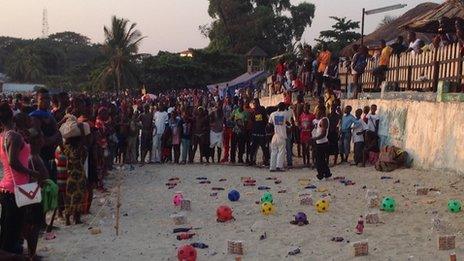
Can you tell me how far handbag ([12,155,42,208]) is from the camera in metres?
6.54

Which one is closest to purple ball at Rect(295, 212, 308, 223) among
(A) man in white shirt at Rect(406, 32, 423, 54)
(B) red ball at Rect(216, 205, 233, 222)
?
(B) red ball at Rect(216, 205, 233, 222)

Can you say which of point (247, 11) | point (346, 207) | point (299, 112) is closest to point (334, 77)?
point (299, 112)

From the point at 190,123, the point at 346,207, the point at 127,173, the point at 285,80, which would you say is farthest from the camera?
the point at 285,80

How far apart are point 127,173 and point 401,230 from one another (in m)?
8.84

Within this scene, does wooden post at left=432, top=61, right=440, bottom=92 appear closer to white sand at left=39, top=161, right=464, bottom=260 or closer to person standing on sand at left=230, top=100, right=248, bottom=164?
white sand at left=39, top=161, right=464, bottom=260

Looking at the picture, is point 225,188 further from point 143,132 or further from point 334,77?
point 334,77

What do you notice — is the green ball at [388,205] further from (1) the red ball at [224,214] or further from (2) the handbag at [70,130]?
(2) the handbag at [70,130]

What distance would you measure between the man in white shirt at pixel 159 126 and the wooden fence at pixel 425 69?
6.71 meters

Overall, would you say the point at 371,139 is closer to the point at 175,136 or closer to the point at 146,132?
the point at 175,136

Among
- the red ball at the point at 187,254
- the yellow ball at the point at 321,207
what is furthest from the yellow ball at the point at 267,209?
the red ball at the point at 187,254

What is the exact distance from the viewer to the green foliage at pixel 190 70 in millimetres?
54594

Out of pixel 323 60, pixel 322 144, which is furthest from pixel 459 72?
pixel 323 60

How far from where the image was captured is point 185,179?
1488cm

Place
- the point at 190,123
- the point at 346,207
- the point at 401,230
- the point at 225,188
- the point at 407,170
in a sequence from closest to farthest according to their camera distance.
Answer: the point at 401,230 < the point at 346,207 < the point at 225,188 < the point at 407,170 < the point at 190,123
